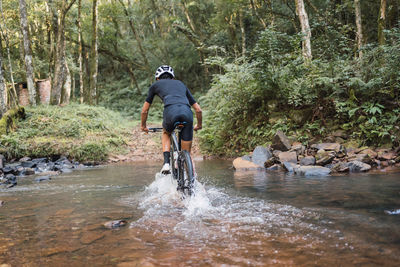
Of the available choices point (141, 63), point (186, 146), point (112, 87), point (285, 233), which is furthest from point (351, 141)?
point (112, 87)

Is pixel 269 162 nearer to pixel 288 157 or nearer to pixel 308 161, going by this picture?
pixel 288 157

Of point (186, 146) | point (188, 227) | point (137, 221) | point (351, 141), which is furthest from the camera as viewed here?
point (351, 141)

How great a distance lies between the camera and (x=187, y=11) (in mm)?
26812

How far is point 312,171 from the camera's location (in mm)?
7359

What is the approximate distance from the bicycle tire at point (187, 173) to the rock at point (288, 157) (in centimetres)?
492

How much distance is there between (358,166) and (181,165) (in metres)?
5.04

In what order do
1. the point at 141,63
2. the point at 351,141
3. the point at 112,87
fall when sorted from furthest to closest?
the point at 112,87 < the point at 141,63 < the point at 351,141

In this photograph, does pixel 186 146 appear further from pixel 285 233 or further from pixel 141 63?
pixel 141 63

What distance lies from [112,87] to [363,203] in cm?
3551

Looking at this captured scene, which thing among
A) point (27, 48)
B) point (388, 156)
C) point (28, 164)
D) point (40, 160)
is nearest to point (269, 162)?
point (388, 156)

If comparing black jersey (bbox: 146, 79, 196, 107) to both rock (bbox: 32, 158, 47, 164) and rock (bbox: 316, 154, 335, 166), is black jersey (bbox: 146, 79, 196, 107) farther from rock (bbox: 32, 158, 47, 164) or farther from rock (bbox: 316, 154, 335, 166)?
rock (bbox: 32, 158, 47, 164)

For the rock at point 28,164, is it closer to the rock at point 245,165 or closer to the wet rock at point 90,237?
the rock at point 245,165

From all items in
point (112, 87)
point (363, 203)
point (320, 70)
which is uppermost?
point (112, 87)

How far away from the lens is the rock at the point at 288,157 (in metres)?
8.61
